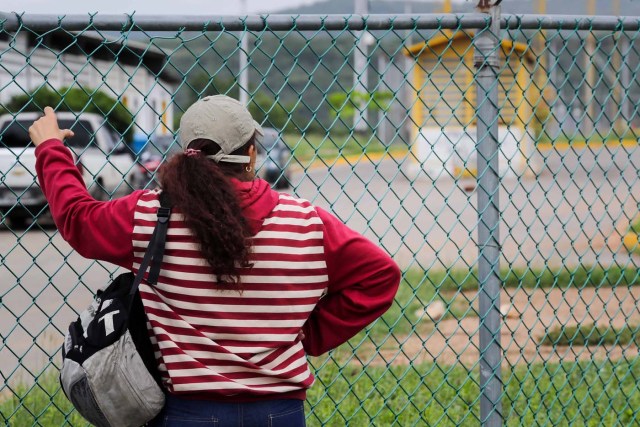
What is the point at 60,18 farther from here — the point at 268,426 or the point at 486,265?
the point at 486,265

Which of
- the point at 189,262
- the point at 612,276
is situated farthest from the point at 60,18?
the point at 612,276

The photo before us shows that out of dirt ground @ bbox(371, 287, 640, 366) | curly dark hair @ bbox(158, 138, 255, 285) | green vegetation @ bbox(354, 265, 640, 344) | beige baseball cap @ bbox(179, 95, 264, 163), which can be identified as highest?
beige baseball cap @ bbox(179, 95, 264, 163)

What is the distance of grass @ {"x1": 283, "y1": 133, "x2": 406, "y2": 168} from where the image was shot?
3.18 m

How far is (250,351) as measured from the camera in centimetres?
233

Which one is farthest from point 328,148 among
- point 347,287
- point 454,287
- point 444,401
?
point 347,287

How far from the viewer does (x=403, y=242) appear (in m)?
3.46

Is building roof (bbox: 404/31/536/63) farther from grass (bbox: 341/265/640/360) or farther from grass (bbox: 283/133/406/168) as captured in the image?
grass (bbox: 341/265/640/360)

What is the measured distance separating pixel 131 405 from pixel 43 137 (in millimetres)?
726

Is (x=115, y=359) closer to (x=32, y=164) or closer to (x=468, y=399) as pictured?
(x=468, y=399)

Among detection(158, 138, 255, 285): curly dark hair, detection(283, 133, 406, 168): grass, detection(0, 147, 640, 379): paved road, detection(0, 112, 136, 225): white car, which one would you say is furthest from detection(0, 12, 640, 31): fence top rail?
detection(0, 112, 136, 225): white car

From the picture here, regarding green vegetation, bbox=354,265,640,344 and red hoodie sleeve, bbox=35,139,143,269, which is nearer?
red hoodie sleeve, bbox=35,139,143,269

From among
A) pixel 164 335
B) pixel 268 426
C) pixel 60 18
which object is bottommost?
pixel 268 426

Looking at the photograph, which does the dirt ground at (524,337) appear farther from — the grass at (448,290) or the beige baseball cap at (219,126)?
the beige baseball cap at (219,126)

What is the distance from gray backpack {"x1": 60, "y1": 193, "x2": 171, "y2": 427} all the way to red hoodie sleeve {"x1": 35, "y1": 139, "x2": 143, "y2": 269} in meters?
0.07
